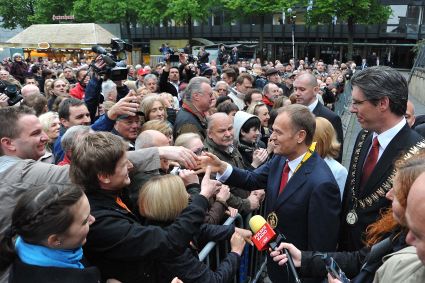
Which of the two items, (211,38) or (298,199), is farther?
(211,38)

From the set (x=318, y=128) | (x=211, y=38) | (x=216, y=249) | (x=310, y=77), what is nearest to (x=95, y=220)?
(x=216, y=249)

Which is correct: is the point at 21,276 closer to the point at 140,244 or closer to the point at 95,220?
the point at 95,220

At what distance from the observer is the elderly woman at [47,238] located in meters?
1.87

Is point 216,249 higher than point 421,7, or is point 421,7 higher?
point 421,7

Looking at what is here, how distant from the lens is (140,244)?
2238 millimetres

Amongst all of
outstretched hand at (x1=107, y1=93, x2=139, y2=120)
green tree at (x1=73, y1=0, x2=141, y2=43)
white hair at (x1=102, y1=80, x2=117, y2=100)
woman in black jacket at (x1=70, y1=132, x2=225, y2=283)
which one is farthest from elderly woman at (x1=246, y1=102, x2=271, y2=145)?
green tree at (x1=73, y1=0, x2=141, y2=43)

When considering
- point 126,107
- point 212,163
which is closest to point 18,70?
point 126,107

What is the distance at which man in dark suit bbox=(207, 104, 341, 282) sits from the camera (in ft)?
8.98

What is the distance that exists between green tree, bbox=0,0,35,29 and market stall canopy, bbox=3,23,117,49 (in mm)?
18977

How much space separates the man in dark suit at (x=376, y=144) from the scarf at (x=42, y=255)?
6.38 ft

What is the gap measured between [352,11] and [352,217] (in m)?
33.6

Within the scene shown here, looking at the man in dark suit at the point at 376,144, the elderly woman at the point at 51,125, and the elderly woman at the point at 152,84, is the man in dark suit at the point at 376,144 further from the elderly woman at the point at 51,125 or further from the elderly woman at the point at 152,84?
the elderly woman at the point at 152,84

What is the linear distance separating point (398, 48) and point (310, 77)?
35.9 meters

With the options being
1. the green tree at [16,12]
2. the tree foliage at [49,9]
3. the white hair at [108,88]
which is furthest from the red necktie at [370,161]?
the green tree at [16,12]
